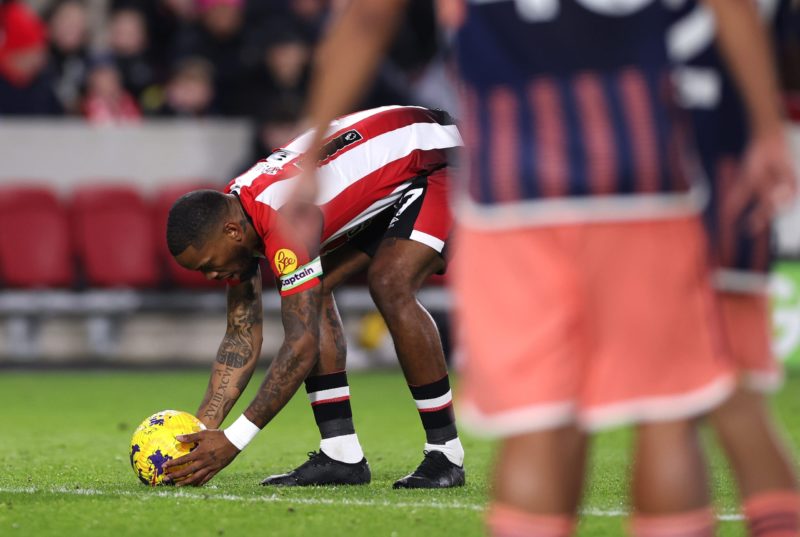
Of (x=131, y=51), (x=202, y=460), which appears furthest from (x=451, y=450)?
(x=131, y=51)

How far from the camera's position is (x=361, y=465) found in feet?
19.7

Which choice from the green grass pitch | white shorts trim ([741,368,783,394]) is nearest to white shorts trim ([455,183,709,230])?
white shorts trim ([741,368,783,394])

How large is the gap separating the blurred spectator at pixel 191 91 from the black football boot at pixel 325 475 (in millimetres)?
8482

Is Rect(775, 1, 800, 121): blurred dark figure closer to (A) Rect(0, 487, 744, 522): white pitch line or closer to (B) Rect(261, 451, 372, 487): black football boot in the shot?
(A) Rect(0, 487, 744, 522): white pitch line

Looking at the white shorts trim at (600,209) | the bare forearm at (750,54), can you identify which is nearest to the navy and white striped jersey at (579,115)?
the white shorts trim at (600,209)

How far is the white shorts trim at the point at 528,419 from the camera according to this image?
274 centimetres

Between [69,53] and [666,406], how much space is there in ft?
40.0

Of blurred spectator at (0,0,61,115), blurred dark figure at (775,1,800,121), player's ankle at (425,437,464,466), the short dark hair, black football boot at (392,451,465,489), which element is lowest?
black football boot at (392,451,465,489)

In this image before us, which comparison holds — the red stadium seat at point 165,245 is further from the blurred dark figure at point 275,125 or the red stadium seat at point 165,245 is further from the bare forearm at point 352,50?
the bare forearm at point 352,50

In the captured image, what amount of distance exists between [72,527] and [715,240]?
2559 mm

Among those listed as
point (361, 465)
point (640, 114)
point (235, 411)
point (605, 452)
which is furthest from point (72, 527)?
point (235, 411)

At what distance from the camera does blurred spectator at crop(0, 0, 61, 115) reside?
13406 millimetres

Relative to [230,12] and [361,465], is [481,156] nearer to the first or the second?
[361,465]

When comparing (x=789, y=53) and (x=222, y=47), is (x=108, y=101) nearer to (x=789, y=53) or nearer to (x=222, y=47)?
(x=222, y=47)
